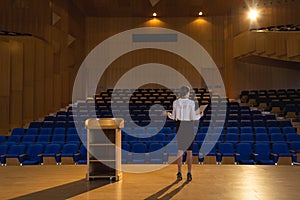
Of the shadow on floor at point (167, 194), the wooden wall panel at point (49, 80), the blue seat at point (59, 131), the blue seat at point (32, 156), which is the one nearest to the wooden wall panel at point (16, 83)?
the wooden wall panel at point (49, 80)

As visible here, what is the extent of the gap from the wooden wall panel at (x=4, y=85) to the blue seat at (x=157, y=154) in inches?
182

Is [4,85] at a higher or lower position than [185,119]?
higher

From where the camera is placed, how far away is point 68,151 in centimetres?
601

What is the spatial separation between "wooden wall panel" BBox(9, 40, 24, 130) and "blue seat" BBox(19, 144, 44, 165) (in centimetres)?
342

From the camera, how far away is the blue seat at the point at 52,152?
5875 mm

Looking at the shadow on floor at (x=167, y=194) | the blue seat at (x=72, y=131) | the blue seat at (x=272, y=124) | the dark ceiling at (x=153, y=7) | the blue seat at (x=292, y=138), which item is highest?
the dark ceiling at (x=153, y=7)

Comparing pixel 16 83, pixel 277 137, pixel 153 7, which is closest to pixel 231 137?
pixel 277 137

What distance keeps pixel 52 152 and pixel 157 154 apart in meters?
1.82

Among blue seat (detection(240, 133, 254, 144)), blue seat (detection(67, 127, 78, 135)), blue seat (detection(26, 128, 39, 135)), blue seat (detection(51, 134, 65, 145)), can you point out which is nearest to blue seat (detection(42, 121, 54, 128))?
blue seat (detection(26, 128, 39, 135))

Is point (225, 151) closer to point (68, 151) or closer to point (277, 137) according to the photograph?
point (277, 137)

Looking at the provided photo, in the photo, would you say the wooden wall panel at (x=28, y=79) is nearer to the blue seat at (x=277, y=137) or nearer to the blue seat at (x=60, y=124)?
the blue seat at (x=60, y=124)

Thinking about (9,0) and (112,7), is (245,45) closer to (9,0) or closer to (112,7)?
(112,7)

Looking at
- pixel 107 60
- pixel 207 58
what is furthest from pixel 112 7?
pixel 207 58

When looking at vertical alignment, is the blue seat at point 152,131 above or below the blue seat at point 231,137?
above
